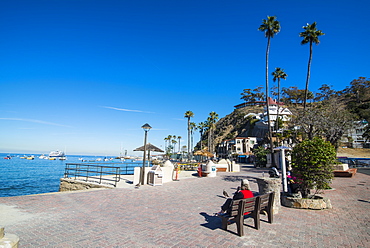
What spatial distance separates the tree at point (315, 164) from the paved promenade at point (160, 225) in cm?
91

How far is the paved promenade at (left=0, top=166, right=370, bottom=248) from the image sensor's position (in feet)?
13.6

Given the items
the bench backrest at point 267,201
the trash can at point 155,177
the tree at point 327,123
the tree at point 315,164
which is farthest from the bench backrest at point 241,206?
the tree at point 327,123

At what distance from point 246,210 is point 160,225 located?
216 cm

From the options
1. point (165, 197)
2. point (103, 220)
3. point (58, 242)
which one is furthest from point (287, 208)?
point (58, 242)

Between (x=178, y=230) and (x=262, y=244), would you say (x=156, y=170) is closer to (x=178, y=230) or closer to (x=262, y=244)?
(x=178, y=230)

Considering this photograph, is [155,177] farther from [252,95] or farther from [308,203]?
[252,95]

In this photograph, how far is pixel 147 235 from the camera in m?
4.48

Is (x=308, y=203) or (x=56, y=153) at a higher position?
(x=56, y=153)

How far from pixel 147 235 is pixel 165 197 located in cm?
418

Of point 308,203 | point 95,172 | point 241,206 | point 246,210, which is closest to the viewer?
point 241,206

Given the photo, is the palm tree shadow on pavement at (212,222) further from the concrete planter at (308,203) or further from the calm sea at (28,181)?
the calm sea at (28,181)

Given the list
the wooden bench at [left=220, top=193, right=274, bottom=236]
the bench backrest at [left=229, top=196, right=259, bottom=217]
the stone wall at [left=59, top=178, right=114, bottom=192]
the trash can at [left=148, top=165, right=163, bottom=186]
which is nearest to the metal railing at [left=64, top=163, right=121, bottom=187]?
the stone wall at [left=59, top=178, right=114, bottom=192]

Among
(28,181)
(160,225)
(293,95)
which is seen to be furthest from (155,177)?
(293,95)

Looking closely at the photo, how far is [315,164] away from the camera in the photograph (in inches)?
269
